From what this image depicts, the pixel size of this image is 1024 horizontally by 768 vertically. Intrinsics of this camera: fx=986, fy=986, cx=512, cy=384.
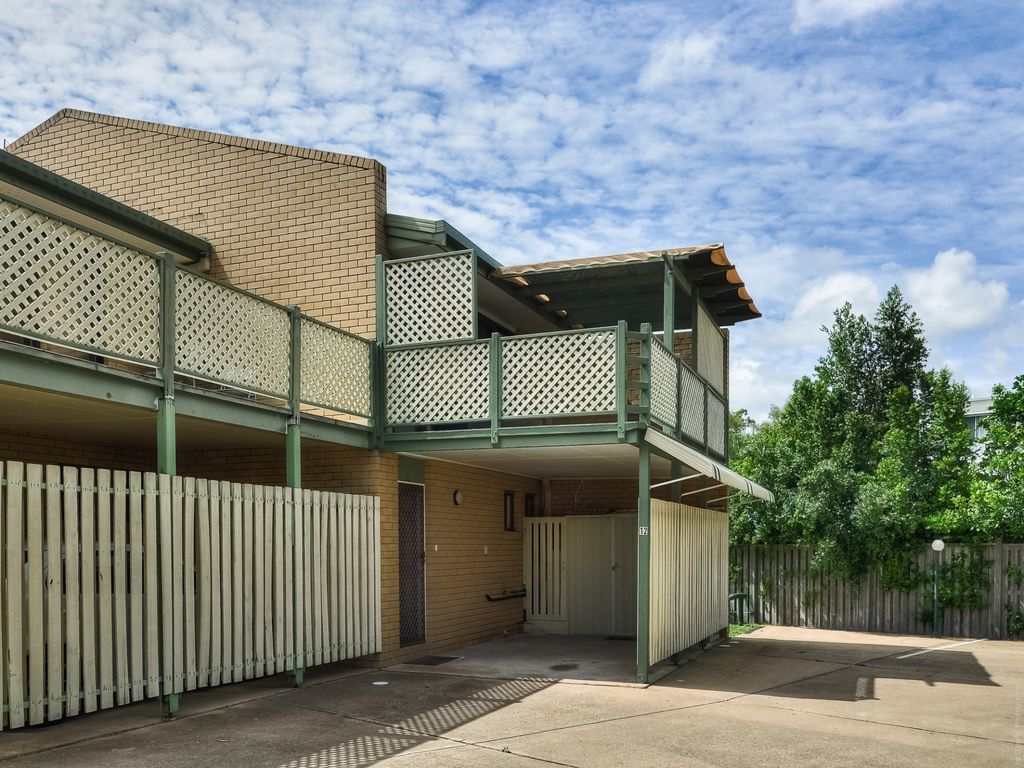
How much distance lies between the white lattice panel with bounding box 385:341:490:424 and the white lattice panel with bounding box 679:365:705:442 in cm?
263

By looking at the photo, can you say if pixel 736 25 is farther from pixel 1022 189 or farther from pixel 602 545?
pixel 1022 189

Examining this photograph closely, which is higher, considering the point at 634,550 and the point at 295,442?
the point at 295,442

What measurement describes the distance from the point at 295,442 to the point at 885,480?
11.9m

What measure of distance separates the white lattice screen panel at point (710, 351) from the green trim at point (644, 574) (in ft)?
11.0

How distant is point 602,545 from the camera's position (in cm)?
1623

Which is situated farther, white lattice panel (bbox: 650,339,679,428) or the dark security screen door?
the dark security screen door

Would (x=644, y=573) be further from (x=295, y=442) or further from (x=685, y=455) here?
(x=295, y=442)

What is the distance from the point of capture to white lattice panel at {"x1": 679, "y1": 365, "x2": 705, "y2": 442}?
12.4 meters

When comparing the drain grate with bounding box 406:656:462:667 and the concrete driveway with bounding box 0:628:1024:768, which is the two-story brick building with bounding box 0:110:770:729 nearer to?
the drain grate with bounding box 406:656:462:667

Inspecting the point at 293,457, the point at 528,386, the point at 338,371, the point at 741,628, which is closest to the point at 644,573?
the point at 528,386

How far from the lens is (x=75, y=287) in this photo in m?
7.53

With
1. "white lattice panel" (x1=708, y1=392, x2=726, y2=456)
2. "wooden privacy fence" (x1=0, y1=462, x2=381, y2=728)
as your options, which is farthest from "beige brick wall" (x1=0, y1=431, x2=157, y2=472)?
"white lattice panel" (x1=708, y1=392, x2=726, y2=456)

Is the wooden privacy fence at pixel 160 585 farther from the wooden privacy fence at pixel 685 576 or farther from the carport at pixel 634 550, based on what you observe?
the wooden privacy fence at pixel 685 576

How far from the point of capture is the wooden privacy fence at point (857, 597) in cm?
1675
